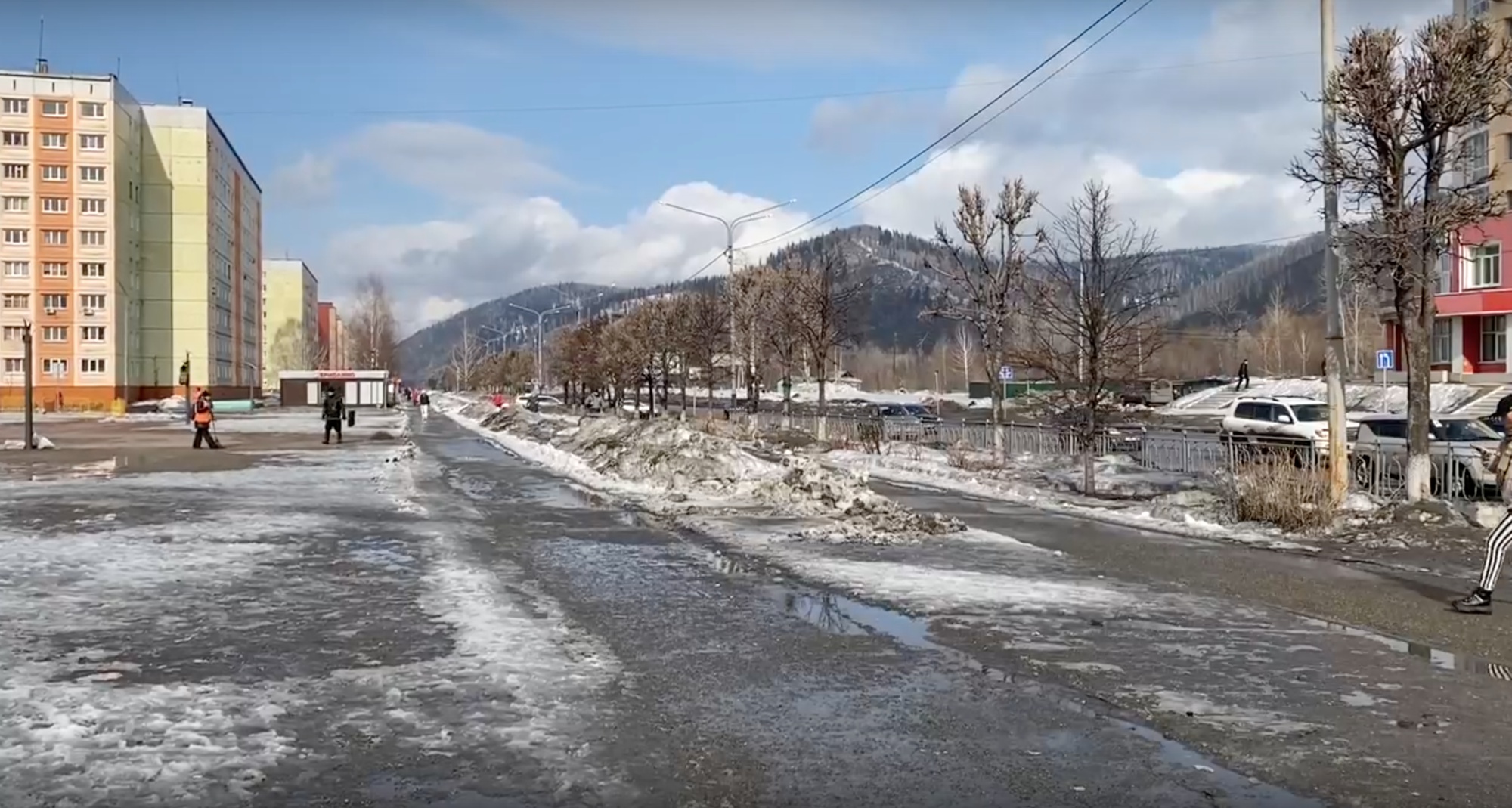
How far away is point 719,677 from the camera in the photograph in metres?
7.74

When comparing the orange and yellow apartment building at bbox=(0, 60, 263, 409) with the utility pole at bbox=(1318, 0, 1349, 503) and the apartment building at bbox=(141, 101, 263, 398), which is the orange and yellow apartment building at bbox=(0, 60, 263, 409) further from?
the utility pole at bbox=(1318, 0, 1349, 503)

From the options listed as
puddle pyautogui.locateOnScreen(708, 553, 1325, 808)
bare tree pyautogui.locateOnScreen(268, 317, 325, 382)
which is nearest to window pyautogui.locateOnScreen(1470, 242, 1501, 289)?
puddle pyautogui.locateOnScreen(708, 553, 1325, 808)

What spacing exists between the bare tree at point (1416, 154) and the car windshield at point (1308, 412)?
44.8 feet

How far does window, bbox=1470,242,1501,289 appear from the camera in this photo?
5541cm

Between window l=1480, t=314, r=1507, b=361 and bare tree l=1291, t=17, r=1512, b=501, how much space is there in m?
46.3

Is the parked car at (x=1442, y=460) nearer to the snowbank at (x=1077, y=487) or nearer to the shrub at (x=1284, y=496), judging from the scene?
the shrub at (x=1284, y=496)

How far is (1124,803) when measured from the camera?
5340 mm

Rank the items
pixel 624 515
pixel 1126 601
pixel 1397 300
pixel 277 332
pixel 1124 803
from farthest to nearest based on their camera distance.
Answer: pixel 277 332
pixel 624 515
pixel 1397 300
pixel 1126 601
pixel 1124 803

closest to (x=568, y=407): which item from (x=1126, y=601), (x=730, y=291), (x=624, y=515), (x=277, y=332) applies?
(x=730, y=291)

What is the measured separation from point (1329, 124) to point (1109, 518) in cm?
624

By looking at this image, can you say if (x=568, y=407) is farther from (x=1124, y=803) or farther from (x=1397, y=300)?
(x=1124, y=803)

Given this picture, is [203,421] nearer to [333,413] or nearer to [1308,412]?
[333,413]

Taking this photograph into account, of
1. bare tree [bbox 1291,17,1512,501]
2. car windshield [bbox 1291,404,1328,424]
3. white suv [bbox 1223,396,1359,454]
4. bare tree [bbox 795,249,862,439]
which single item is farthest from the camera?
bare tree [bbox 795,249,862,439]

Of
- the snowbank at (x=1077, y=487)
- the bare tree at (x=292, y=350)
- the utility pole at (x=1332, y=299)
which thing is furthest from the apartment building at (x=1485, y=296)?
the bare tree at (x=292, y=350)
